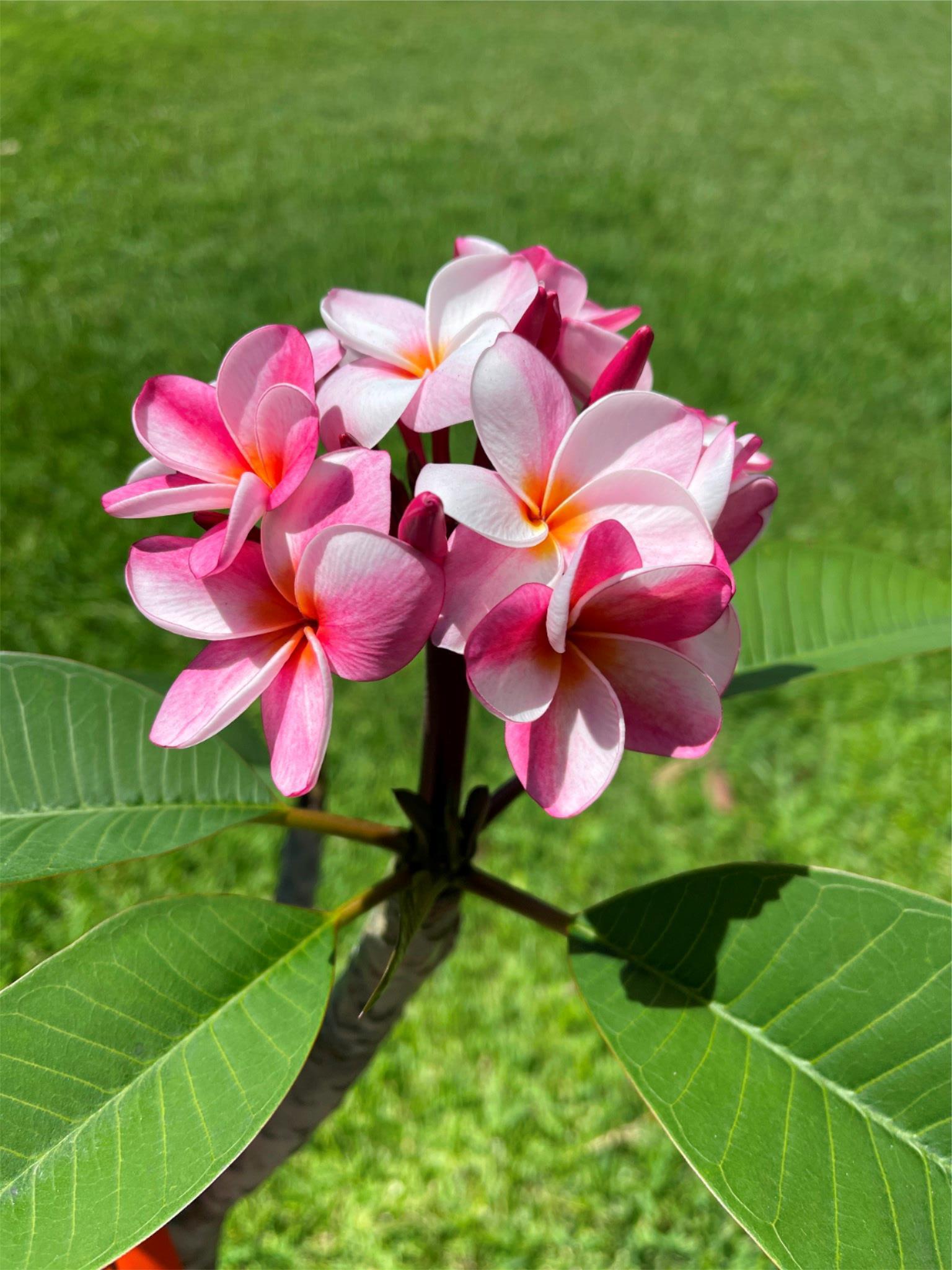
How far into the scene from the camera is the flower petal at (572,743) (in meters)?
0.44

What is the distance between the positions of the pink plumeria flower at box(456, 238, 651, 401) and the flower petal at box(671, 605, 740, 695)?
0.13 metres

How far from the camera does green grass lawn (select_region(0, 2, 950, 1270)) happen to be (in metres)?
1.40

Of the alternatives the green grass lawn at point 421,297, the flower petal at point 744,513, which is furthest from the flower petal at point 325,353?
the green grass lawn at point 421,297

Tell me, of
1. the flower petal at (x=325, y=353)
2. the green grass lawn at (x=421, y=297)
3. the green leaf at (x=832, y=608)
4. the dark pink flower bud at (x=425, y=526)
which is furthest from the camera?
the green grass lawn at (x=421, y=297)

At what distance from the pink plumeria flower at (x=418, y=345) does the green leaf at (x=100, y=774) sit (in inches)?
10.0

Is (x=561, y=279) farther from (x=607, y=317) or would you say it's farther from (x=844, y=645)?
(x=844, y=645)

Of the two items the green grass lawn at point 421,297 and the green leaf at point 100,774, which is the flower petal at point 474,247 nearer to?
the green leaf at point 100,774

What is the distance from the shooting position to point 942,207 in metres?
4.08

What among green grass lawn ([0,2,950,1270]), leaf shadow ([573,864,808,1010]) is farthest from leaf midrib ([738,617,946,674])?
green grass lawn ([0,2,950,1270])

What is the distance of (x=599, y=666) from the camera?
1.53ft

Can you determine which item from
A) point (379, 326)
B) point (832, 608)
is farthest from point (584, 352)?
point (832, 608)

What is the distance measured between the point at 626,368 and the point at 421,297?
8.17 feet

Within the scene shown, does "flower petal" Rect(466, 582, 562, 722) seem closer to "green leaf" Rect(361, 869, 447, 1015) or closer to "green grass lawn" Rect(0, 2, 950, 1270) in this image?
→ "green leaf" Rect(361, 869, 447, 1015)

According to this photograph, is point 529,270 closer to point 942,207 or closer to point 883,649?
point 883,649
